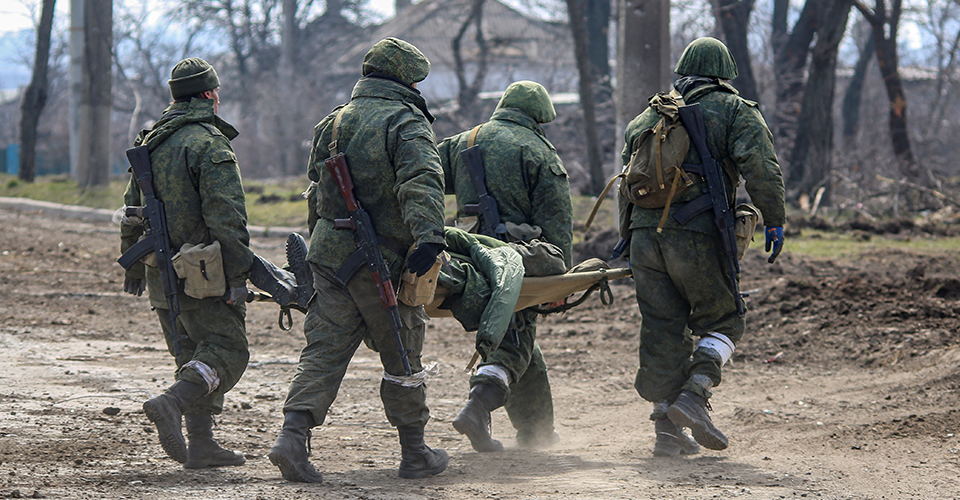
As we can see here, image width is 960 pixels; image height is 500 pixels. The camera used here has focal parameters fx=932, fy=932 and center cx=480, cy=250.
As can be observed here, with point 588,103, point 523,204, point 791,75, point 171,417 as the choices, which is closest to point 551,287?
point 523,204

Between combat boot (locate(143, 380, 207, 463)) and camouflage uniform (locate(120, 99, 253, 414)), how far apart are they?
0.38ft

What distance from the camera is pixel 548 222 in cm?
534

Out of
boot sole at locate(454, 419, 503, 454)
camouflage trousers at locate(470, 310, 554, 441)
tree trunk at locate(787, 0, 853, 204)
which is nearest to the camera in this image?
boot sole at locate(454, 419, 503, 454)

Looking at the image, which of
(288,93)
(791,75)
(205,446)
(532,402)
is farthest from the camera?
(288,93)

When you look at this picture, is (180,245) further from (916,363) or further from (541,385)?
(916,363)

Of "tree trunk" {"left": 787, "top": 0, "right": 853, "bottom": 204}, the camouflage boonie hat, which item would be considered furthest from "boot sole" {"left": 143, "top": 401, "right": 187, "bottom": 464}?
"tree trunk" {"left": 787, "top": 0, "right": 853, "bottom": 204}

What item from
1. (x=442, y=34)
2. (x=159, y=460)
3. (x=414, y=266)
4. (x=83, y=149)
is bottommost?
(x=159, y=460)

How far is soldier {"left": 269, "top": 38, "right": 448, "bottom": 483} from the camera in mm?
4051

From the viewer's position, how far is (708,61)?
502 cm

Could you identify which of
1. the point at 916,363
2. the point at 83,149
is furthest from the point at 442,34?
the point at 916,363

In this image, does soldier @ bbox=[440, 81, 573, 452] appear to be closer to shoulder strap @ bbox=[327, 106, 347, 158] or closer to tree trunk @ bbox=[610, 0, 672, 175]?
shoulder strap @ bbox=[327, 106, 347, 158]

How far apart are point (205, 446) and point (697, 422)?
2.43m

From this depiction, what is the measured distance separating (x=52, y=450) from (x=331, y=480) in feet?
4.49

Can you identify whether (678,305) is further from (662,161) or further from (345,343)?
(345,343)
